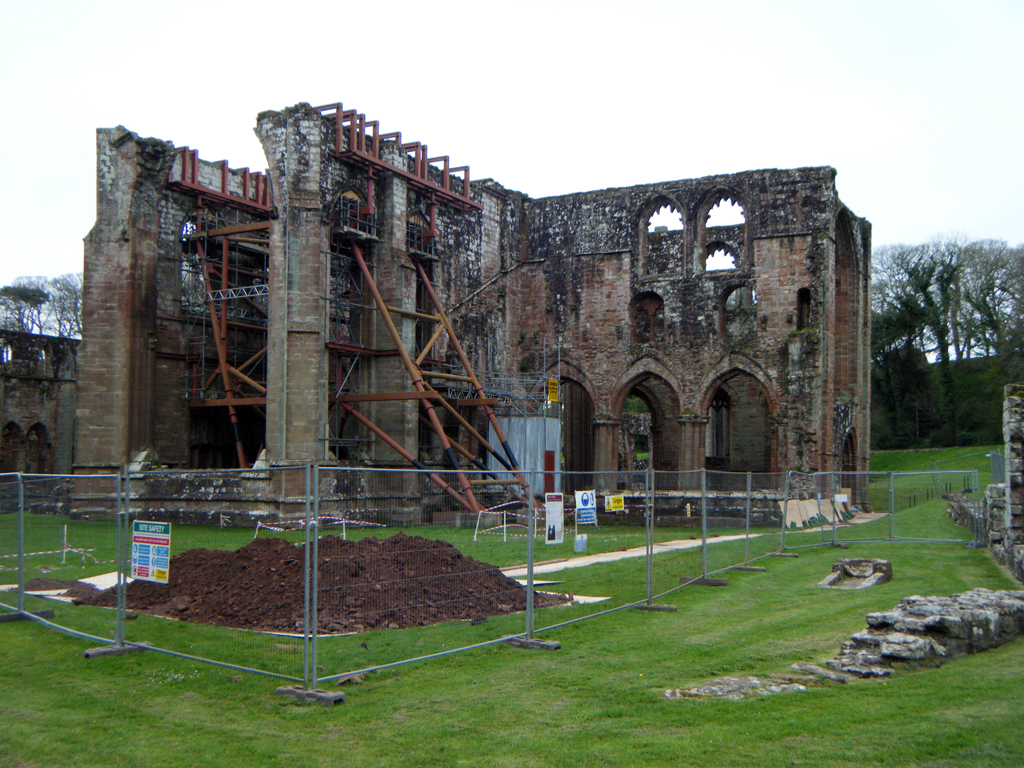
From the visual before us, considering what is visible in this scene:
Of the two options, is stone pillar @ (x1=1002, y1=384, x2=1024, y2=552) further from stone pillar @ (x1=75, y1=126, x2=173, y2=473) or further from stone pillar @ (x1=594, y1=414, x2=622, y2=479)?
stone pillar @ (x1=75, y1=126, x2=173, y2=473)

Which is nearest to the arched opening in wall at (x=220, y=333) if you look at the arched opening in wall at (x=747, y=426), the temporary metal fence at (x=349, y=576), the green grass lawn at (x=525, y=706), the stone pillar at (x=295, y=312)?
the stone pillar at (x=295, y=312)

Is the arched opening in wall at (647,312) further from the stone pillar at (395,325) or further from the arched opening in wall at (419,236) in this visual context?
the stone pillar at (395,325)

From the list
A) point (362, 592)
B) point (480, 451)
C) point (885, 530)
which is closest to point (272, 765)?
point (362, 592)

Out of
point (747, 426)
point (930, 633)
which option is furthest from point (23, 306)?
point (930, 633)

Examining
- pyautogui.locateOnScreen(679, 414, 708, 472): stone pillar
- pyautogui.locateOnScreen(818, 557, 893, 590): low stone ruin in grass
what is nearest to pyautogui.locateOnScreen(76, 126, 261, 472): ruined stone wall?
pyautogui.locateOnScreen(679, 414, 708, 472): stone pillar

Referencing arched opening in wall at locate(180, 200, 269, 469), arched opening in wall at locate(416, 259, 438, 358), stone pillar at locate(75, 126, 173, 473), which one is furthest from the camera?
arched opening in wall at locate(416, 259, 438, 358)

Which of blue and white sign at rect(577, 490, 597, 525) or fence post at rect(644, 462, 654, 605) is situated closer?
blue and white sign at rect(577, 490, 597, 525)

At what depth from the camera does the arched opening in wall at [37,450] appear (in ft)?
123

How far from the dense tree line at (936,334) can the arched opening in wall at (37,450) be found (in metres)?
44.9

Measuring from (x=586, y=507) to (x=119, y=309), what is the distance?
19.7 m

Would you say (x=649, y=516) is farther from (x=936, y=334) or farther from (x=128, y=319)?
(x=936, y=334)

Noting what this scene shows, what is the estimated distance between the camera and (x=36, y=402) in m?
37.6

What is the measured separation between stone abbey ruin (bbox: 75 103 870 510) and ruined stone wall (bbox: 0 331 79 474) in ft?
43.6

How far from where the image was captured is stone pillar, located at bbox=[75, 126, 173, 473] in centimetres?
2578
